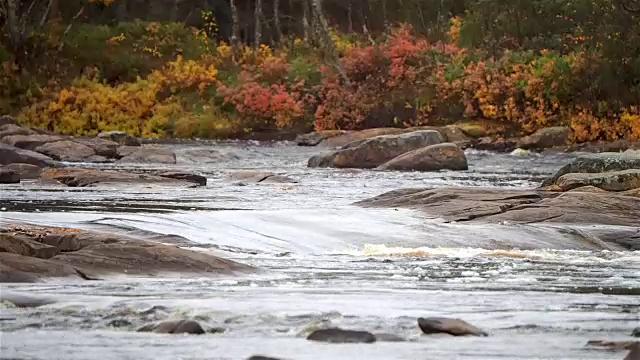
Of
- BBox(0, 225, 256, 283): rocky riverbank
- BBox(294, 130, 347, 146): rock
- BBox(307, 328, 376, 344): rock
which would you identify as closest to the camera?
BBox(307, 328, 376, 344): rock

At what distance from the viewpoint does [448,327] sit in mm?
6355

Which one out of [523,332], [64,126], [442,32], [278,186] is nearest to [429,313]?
[523,332]

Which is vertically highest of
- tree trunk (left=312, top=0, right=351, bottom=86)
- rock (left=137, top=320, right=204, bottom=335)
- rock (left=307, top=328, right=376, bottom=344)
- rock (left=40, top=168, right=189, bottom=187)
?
tree trunk (left=312, top=0, right=351, bottom=86)

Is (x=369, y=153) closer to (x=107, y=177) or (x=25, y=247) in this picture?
(x=107, y=177)

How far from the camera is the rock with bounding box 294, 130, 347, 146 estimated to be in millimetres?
32188

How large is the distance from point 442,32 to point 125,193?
25.0 metres

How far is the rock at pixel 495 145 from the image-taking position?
2898 centimetres

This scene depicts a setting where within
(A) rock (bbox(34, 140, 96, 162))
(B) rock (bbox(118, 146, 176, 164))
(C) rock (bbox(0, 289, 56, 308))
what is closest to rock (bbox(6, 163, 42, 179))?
(A) rock (bbox(34, 140, 96, 162))

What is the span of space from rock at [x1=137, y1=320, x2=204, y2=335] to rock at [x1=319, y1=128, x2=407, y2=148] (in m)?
23.4

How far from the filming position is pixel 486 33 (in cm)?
3712

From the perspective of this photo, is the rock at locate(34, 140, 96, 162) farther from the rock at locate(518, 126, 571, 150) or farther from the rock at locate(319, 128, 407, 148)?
the rock at locate(518, 126, 571, 150)

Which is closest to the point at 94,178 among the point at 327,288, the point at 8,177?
the point at 8,177

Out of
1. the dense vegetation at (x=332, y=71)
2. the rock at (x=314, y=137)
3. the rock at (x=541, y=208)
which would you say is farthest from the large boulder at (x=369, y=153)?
the rock at (x=541, y=208)

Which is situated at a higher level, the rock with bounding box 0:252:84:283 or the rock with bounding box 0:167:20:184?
the rock with bounding box 0:252:84:283
